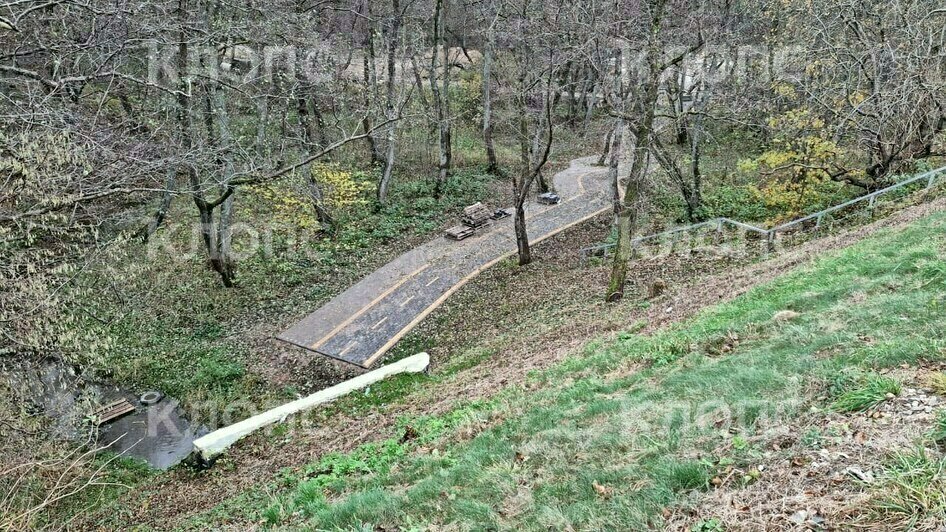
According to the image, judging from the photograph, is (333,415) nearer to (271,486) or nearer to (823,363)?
(271,486)

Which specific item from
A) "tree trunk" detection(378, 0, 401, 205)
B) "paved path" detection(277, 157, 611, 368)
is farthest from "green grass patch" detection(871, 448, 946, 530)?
"tree trunk" detection(378, 0, 401, 205)

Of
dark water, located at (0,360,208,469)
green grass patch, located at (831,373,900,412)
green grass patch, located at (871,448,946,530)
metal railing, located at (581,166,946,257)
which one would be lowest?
dark water, located at (0,360,208,469)

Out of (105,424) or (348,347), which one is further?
(348,347)

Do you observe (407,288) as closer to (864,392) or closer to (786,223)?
(786,223)

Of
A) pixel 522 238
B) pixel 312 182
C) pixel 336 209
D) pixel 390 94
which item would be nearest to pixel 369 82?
pixel 390 94

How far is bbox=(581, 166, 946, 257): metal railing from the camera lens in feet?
43.4

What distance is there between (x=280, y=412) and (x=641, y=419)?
22.8ft

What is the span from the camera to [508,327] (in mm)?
14117

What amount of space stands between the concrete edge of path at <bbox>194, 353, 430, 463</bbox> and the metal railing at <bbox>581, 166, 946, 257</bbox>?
7758 millimetres

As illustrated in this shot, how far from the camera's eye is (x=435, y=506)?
208 inches

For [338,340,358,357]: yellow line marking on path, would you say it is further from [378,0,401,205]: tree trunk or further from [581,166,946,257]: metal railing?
[378,0,401,205]: tree trunk

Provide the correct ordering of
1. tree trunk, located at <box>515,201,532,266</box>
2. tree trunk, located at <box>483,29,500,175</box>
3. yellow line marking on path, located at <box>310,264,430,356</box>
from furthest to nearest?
tree trunk, located at <box>483,29,500,175</box> < tree trunk, located at <box>515,201,532,266</box> < yellow line marking on path, located at <box>310,264,430,356</box>

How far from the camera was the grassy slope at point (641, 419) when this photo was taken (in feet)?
15.5

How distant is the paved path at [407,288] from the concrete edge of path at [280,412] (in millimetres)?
2031
